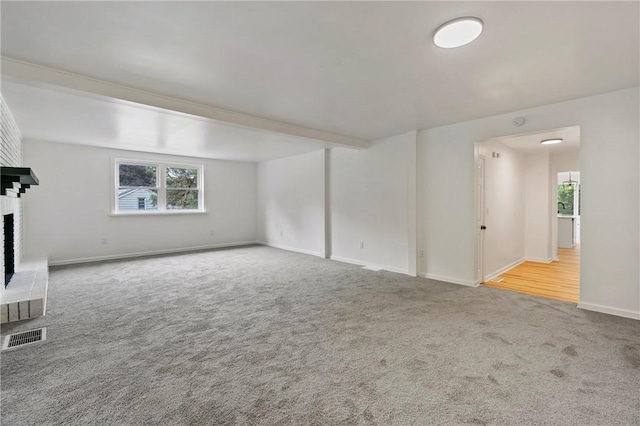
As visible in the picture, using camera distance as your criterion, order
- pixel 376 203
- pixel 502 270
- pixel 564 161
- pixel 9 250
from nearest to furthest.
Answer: pixel 9 250
pixel 502 270
pixel 376 203
pixel 564 161

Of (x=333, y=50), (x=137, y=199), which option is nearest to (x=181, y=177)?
(x=137, y=199)

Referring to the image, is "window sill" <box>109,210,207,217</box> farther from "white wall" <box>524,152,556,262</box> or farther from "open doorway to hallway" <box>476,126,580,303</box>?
"white wall" <box>524,152,556,262</box>

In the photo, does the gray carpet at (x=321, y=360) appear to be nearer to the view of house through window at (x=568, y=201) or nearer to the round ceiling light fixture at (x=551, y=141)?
the round ceiling light fixture at (x=551, y=141)

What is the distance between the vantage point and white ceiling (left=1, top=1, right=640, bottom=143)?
74.6 inches

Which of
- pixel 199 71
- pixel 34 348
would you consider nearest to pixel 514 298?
pixel 199 71

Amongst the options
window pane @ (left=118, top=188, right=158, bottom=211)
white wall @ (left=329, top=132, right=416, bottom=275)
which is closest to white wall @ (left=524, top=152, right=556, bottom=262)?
white wall @ (left=329, top=132, right=416, bottom=275)

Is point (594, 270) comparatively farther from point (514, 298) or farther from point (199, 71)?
point (199, 71)

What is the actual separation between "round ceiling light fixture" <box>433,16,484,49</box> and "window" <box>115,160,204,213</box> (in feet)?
23.1

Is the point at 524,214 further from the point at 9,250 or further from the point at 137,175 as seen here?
the point at 9,250

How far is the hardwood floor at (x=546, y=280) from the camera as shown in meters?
4.18

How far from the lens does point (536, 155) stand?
6523 mm

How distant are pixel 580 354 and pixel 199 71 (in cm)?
409

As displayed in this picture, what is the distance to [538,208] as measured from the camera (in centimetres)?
653

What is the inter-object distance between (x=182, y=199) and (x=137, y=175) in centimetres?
116
